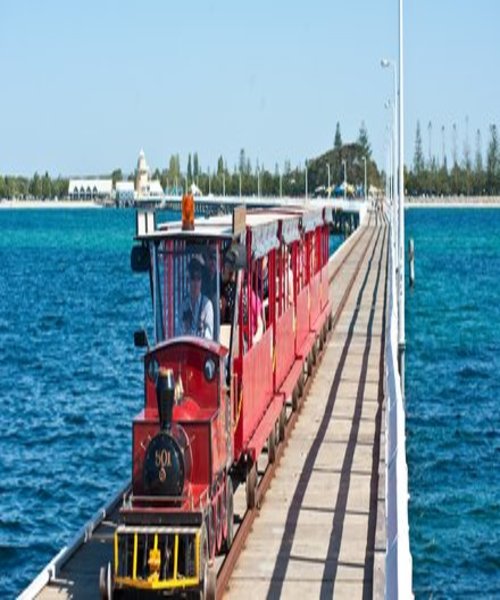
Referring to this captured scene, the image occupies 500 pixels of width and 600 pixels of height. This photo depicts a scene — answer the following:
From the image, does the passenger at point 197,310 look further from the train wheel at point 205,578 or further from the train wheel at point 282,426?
the train wheel at point 282,426

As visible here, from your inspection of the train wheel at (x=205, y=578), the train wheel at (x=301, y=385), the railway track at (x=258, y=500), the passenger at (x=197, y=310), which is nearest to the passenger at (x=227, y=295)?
the passenger at (x=197, y=310)

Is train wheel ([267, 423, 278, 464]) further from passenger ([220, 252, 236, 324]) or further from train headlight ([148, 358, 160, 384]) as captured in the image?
train headlight ([148, 358, 160, 384])

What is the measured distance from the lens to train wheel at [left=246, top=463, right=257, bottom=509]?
1796 cm

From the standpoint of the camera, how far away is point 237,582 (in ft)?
50.5

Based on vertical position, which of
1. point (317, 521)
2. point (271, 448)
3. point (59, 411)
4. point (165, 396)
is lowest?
point (59, 411)

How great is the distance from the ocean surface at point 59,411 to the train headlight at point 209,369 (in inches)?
291

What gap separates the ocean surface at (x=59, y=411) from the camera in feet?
83.5

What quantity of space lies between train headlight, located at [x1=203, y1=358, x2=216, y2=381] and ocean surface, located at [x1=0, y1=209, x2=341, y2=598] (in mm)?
7398

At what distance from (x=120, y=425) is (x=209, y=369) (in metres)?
18.5

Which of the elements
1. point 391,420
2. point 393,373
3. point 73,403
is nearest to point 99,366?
point 73,403

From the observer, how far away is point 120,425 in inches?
1336

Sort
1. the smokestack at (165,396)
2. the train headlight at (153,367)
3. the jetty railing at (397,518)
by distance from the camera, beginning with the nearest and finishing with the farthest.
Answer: the jetty railing at (397,518)
the smokestack at (165,396)
the train headlight at (153,367)

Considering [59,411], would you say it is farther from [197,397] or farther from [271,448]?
[197,397]

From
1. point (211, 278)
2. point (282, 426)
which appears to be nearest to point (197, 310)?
point (211, 278)
